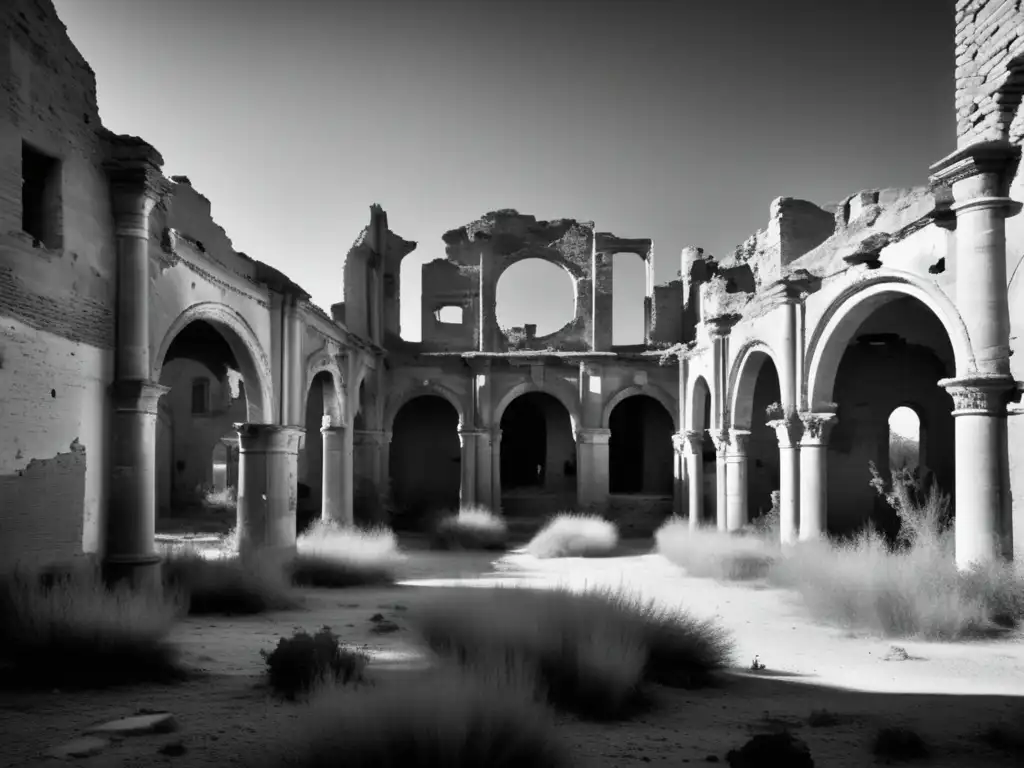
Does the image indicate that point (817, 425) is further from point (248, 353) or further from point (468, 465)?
point (468, 465)

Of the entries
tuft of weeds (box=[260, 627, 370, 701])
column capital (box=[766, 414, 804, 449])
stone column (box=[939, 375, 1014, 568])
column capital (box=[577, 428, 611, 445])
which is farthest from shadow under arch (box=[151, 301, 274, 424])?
column capital (box=[577, 428, 611, 445])

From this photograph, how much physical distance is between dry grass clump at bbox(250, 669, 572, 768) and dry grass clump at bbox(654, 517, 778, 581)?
8994mm

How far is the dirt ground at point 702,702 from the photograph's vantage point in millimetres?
4895

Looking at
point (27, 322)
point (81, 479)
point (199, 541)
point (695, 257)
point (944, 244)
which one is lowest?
→ point (199, 541)

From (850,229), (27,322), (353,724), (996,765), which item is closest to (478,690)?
(353,724)

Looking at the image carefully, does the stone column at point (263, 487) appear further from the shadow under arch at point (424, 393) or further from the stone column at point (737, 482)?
the stone column at point (737, 482)

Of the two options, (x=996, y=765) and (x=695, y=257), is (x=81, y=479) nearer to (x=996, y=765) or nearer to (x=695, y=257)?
(x=996, y=765)

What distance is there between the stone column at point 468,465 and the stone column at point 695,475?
18.4 ft

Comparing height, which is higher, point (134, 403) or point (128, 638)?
point (134, 403)

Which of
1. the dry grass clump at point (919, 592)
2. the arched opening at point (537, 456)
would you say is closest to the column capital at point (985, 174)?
the dry grass clump at point (919, 592)

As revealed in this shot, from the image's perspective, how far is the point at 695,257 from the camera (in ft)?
76.9

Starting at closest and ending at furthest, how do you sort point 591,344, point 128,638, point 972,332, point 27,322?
point 128,638, point 27,322, point 972,332, point 591,344

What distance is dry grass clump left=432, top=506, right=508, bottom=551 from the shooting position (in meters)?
18.5

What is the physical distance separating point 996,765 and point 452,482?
802 inches
